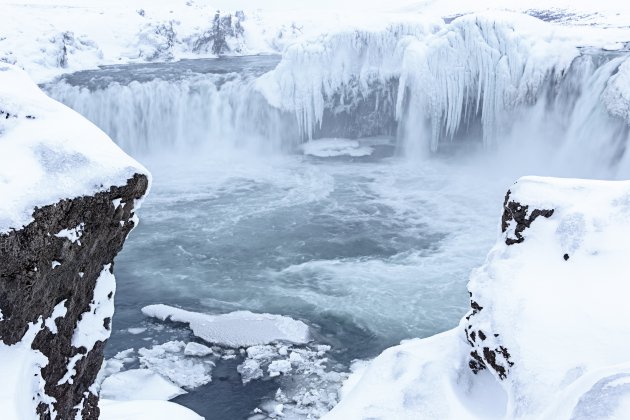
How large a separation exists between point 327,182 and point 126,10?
39.5 meters

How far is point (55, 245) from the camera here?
4285mm

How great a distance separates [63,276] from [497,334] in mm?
3625

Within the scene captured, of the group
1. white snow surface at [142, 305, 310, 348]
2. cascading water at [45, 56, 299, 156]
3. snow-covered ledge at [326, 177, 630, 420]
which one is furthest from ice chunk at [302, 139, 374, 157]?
snow-covered ledge at [326, 177, 630, 420]

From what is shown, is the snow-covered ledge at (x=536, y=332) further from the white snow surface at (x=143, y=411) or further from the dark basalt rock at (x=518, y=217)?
the white snow surface at (x=143, y=411)

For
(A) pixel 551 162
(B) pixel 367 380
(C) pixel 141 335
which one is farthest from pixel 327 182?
(B) pixel 367 380

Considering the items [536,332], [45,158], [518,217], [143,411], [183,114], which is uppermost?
[45,158]

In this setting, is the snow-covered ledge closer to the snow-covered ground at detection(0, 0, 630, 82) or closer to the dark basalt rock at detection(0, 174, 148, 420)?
the dark basalt rock at detection(0, 174, 148, 420)

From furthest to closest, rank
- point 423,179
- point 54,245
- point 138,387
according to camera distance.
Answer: point 423,179
point 138,387
point 54,245

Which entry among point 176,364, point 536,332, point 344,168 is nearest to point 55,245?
point 536,332

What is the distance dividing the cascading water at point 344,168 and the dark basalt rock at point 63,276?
383cm

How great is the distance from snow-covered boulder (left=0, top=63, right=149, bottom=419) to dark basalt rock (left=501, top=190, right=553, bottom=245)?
3598 mm

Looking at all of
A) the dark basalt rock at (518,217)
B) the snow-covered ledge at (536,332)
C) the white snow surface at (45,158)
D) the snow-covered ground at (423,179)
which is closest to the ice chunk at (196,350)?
the snow-covered ground at (423,179)

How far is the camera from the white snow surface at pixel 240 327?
32.6 ft

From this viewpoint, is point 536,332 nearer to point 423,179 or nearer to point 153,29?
point 423,179
